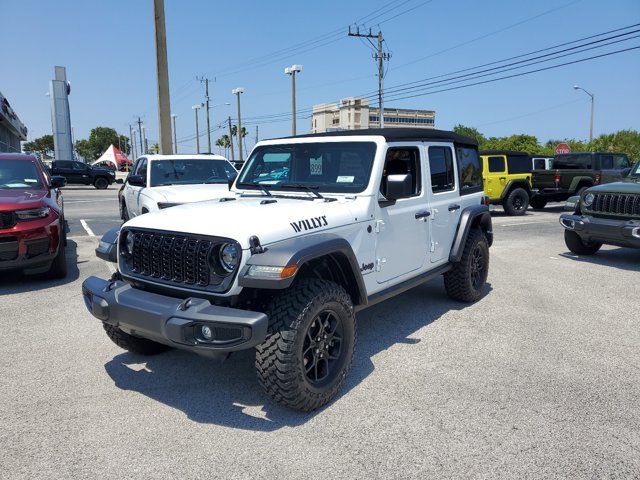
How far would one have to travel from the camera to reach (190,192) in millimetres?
8398

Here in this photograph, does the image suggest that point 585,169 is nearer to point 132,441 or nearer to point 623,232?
point 623,232

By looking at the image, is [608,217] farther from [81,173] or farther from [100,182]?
[81,173]

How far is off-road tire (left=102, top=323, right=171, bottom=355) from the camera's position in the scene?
397cm

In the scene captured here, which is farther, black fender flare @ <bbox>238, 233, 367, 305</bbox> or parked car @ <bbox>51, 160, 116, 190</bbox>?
parked car @ <bbox>51, 160, 116, 190</bbox>

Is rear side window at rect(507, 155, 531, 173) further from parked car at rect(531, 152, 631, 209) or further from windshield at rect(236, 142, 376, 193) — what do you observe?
windshield at rect(236, 142, 376, 193)

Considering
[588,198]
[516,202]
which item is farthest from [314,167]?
[516,202]

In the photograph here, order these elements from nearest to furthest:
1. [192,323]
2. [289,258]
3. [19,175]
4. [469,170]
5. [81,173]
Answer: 1. [192,323]
2. [289,258]
3. [469,170]
4. [19,175]
5. [81,173]

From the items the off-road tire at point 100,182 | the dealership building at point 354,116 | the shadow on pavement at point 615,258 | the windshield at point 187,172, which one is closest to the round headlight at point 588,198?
the shadow on pavement at point 615,258

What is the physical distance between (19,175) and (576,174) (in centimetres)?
1512

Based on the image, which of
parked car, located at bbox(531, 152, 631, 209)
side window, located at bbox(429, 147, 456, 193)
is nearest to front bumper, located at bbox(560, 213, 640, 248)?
side window, located at bbox(429, 147, 456, 193)

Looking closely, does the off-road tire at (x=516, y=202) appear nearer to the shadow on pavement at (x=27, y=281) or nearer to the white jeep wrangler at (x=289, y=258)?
the white jeep wrangler at (x=289, y=258)

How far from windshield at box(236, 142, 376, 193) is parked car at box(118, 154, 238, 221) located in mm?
3677

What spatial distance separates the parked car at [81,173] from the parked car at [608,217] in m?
26.7

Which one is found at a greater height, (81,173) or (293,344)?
(81,173)
